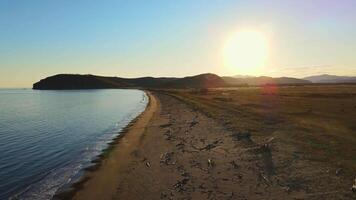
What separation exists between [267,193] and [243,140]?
10415 mm

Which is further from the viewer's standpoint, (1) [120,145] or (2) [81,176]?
(1) [120,145]

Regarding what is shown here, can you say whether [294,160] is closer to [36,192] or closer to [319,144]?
[319,144]

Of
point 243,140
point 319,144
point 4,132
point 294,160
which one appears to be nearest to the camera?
point 294,160

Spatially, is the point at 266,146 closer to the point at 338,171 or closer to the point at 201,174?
the point at 201,174

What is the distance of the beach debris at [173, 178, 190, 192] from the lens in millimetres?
14716

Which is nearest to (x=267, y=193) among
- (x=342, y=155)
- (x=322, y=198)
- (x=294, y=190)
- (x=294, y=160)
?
(x=294, y=190)

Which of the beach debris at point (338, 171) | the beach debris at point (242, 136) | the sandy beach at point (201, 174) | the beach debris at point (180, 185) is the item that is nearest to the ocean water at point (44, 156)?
the sandy beach at point (201, 174)

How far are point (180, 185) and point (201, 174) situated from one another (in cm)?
181

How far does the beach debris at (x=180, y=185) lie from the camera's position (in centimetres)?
1472

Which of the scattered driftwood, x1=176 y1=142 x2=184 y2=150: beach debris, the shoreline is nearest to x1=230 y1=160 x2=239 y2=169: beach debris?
the scattered driftwood

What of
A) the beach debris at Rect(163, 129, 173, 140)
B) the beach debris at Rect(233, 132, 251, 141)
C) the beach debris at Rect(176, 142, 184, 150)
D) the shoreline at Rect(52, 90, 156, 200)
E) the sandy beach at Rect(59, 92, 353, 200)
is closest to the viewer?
the sandy beach at Rect(59, 92, 353, 200)

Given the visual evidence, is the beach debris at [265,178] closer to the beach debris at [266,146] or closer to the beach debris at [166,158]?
the beach debris at [266,146]

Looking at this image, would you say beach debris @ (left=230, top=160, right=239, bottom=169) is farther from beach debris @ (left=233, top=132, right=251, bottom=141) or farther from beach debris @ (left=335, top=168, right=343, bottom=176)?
beach debris @ (left=233, top=132, right=251, bottom=141)

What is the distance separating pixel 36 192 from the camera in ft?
51.6
